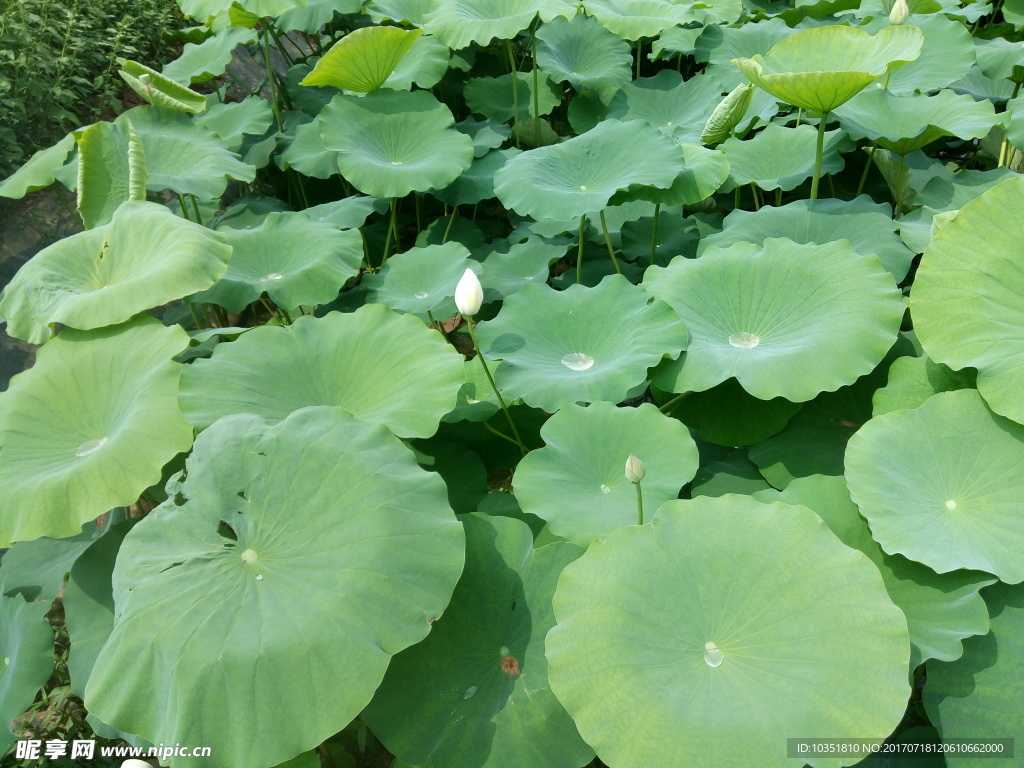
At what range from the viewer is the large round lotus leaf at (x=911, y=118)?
9.27 ft

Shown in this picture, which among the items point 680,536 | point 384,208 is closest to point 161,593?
point 680,536

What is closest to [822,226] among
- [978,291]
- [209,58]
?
[978,291]

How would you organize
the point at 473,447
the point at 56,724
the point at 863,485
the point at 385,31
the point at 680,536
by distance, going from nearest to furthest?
the point at 680,536, the point at 863,485, the point at 56,724, the point at 473,447, the point at 385,31

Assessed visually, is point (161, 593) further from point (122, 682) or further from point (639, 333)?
point (639, 333)

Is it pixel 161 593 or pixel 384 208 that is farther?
pixel 384 208

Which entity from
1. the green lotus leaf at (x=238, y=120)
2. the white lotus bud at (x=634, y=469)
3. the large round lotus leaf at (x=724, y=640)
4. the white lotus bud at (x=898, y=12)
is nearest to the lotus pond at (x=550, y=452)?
the large round lotus leaf at (x=724, y=640)

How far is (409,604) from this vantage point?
5.35 ft

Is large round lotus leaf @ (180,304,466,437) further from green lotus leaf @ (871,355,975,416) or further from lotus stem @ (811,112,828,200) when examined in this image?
lotus stem @ (811,112,828,200)

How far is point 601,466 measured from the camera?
2066 millimetres

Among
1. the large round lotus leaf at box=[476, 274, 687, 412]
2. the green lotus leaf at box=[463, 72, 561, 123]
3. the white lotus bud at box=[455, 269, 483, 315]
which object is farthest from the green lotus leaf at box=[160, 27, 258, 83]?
the white lotus bud at box=[455, 269, 483, 315]

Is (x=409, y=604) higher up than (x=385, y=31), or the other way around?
(x=385, y=31)

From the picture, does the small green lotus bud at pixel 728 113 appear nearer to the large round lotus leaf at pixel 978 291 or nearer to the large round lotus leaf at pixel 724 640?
the large round lotus leaf at pixel 978 291

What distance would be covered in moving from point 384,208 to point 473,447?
1.62 m

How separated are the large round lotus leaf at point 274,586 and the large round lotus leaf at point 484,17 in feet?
7.84
